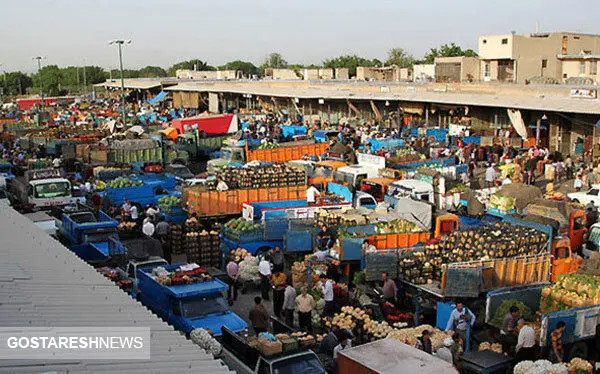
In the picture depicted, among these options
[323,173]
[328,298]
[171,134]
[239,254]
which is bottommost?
[328,298]

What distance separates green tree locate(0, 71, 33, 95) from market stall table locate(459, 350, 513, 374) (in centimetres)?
13866

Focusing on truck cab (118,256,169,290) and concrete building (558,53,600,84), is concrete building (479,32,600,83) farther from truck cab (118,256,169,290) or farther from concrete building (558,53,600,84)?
truck cab (118,256,169,290)

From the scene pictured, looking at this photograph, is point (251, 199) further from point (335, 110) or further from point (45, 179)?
point (335, 110)

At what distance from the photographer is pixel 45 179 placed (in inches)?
972

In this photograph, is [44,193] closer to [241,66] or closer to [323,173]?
[323,173]

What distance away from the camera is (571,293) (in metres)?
13.0

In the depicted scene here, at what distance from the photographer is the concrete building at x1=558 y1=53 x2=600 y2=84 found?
41.7 meters

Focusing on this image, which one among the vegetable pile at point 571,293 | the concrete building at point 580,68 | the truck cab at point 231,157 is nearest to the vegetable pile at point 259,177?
the truck cab at point 231,157

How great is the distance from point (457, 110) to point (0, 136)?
3116 centimetres

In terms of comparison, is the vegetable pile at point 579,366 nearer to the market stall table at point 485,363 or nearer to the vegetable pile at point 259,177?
the market stall table at point 485,363

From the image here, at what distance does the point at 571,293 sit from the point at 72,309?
9.43 m

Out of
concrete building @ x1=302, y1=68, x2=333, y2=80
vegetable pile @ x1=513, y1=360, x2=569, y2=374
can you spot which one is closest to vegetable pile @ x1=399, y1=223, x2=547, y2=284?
vegetable pile @ x1=513, y1=360, x2=569, y2=374

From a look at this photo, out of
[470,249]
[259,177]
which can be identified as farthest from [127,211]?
[470,249]

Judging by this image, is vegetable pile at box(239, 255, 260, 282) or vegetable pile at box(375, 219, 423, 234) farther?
vegetable pile at box(375, 219, 423, 234)
